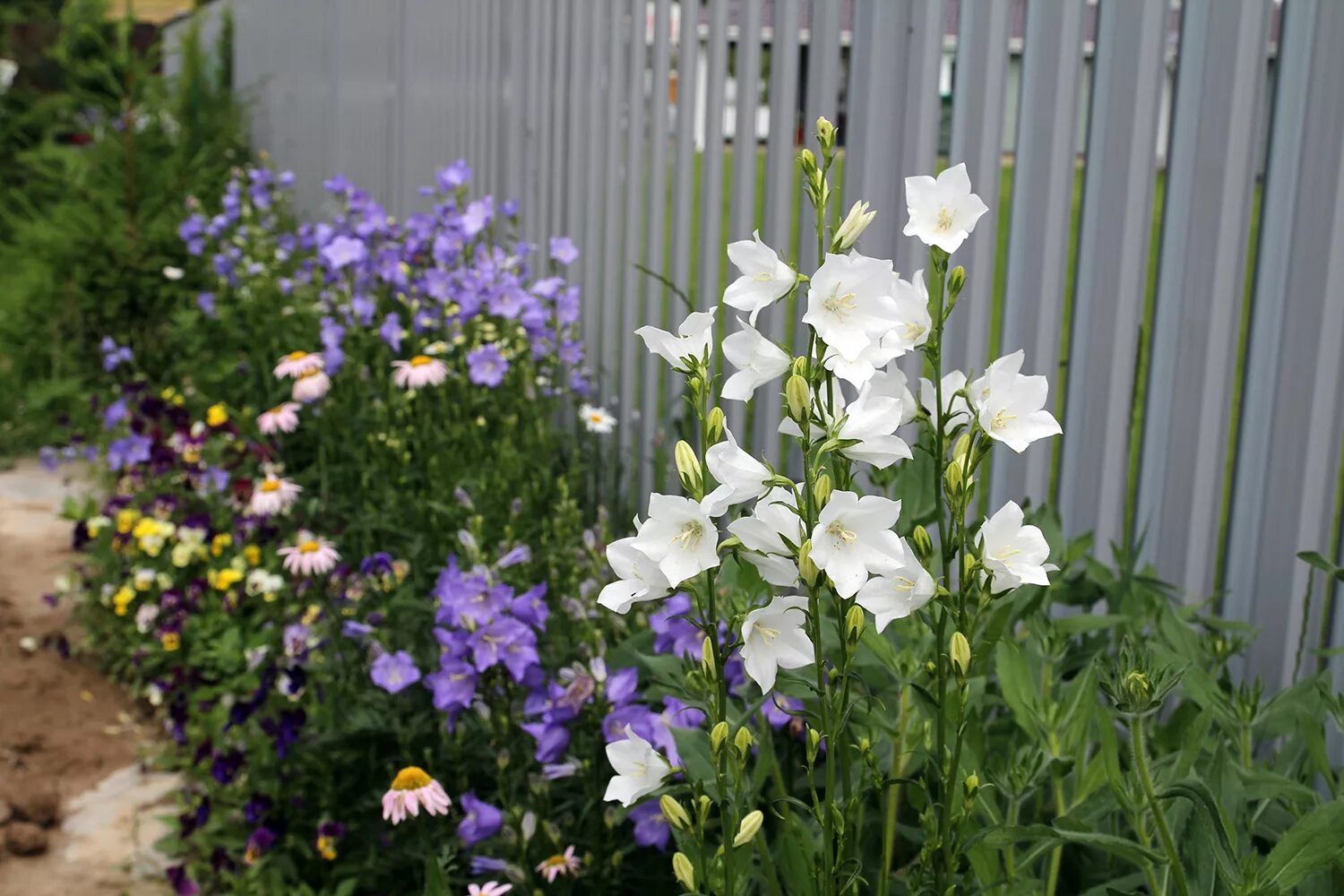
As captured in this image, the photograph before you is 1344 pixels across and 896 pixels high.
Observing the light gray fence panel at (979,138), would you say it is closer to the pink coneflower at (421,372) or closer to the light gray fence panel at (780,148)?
the light gray fence panel at (780,148)

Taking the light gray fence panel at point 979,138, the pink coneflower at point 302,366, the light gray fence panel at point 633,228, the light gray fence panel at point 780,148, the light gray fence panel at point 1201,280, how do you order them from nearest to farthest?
1. the light gray fence panel at point 1201,280
2. the light gray fence panel at point 979,138
3. the light gray fence panel at point 780,148
4. the pink coneflower at point 302,366
5. the light gray fence panel at point 633,228

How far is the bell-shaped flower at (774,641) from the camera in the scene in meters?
1.10

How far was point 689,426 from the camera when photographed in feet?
10.5

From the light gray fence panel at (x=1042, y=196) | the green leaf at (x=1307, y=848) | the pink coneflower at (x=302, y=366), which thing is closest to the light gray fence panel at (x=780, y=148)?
the light gray fence panel at (x=1042, y=196)

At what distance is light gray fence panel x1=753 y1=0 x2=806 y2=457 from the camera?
114 inches

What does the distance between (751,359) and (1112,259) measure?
4.32 feet

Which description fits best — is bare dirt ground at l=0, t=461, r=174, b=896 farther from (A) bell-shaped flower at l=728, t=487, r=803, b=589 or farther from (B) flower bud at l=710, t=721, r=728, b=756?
(A) bell-shaped flower at l=728, t=487, r=803, b=589

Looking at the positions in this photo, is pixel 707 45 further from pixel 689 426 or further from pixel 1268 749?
pixel 1268 749

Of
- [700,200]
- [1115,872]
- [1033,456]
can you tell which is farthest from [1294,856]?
[700,200]

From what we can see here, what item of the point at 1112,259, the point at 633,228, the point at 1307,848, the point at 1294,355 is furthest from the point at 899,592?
the point at 633,228

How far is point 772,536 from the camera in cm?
107

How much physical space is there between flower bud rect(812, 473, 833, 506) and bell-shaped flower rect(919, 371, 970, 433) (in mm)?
152

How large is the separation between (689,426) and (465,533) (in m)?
1.22

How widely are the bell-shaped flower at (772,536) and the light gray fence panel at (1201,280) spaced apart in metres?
1.32
